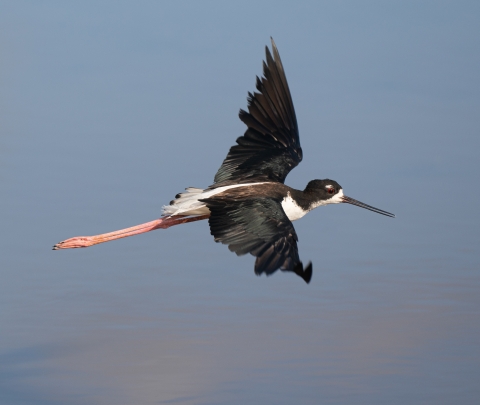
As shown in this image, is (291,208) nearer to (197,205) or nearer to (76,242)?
(197,205)

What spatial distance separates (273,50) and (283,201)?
1.50m

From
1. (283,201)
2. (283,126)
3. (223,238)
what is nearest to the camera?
(223,238)

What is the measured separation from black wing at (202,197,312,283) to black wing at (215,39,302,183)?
0.89 meters

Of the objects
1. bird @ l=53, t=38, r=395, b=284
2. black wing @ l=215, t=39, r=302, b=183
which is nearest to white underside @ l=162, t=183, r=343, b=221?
bird @ l=53, t=38, r=395, b=284

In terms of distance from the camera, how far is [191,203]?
8688 mm

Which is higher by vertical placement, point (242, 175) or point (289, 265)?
point (242, 175)

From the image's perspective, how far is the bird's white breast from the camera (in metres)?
8.77

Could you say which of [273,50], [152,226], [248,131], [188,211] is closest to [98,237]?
[152,226]

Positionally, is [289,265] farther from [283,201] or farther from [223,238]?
[283,201]

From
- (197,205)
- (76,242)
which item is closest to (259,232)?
(197,205)

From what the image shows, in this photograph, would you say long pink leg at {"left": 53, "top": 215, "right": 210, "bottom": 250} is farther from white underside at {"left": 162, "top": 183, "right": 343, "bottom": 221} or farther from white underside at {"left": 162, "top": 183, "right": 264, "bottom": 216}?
white underside at {"left": 162, "top": 183, "right": 264, "bottom": 216}

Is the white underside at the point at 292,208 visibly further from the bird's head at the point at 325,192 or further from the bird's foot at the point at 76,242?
the bird's foot at the point at 76,242

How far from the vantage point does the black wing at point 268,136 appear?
29.9 feet

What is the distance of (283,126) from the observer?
942 centimetres
